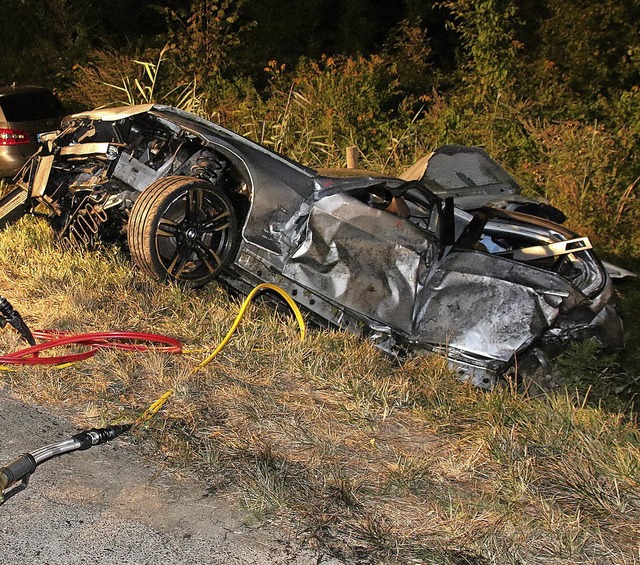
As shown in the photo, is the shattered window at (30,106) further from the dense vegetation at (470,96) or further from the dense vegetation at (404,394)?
the dense vegetation at (404,394)

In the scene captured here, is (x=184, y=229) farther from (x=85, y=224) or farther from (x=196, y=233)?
(x=85, y=224)

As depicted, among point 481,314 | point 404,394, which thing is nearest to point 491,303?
point 481,314

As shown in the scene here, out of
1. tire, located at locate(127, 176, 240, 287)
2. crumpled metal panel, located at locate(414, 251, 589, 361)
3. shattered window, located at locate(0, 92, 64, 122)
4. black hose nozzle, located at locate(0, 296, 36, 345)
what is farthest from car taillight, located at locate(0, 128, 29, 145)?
crumpled metal panel, located at locate(414, 251, 589, 361)

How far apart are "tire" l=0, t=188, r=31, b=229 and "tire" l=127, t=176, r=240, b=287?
1.43m

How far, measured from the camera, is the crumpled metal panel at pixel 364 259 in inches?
191

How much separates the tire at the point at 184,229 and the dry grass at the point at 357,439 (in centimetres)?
19

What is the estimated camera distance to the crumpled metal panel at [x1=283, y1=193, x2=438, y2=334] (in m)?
4.86

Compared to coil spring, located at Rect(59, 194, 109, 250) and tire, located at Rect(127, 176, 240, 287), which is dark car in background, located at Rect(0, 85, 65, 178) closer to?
coil spring, located at Rect(59, 194, 109, 250)

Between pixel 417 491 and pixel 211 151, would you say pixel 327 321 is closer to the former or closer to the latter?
pixel 211 151

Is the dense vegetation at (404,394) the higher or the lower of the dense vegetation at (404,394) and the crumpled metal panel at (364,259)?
the lower

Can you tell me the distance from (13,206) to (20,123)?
446 cm

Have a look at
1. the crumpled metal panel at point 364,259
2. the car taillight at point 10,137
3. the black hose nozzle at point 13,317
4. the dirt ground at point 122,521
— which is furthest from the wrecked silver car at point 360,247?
the car taillight at point 10,137

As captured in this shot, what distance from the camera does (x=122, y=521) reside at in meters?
2.96

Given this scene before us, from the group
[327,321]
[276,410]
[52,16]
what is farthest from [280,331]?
[52,16]
